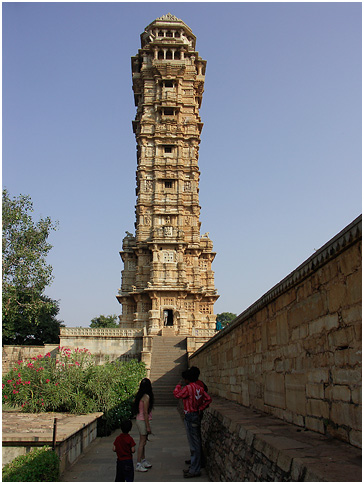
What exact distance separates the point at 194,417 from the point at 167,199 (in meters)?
28.2

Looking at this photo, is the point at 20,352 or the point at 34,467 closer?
the point at 34,467

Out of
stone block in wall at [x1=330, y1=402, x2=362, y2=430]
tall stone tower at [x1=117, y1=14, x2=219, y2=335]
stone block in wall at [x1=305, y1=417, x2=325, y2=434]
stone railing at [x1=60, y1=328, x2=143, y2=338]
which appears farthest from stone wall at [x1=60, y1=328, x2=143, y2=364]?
stone block in wall at [x1=330, y1=402, x2=362, y2=430]

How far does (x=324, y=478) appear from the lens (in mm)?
2619

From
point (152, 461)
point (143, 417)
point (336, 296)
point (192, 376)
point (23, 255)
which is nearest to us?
point (336, 296)

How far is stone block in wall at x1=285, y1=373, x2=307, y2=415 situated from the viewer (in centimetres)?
450

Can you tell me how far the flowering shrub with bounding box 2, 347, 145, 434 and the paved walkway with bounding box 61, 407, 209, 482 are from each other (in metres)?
0.85

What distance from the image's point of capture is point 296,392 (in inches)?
Result: 186

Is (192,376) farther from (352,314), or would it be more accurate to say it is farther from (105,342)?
(105,342)

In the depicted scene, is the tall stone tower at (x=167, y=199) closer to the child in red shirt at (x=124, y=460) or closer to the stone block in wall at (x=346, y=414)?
the child in red shirt at (x=124, y=460)

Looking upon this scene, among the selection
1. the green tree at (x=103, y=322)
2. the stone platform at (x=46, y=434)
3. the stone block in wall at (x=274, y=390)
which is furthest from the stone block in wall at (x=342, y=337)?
the green tree at (x=103, y=322)

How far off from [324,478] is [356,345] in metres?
1.13

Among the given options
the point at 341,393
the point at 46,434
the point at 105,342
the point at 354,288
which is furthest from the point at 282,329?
the point at 105,342

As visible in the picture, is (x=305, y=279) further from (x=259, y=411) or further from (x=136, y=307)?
(x=136, y=307)

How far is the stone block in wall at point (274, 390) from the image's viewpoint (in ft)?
17.2
